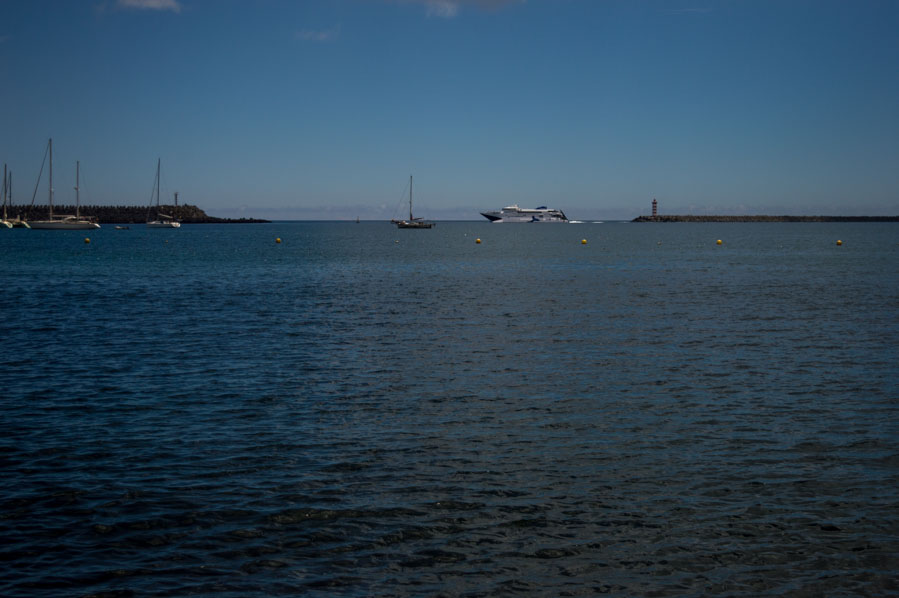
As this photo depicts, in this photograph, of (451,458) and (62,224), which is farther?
(62,224)

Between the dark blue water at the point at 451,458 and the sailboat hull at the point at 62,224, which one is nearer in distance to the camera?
the dark blue water at the point at 451,458

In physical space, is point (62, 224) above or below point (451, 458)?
above

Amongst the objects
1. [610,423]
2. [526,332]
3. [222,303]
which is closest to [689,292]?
[526,332]

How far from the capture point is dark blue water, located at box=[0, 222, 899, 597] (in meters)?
10.1

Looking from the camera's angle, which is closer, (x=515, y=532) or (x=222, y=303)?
(x=515, y=532)

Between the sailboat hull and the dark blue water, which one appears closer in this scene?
the dark blue water

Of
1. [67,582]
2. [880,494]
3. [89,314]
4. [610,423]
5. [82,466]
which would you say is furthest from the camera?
[89,314]

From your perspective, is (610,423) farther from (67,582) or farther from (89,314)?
(89,314)

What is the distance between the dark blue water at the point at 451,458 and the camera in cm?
1009

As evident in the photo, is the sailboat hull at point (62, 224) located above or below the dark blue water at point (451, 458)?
above

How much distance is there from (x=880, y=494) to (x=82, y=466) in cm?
1461

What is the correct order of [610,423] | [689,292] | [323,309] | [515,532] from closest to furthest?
[515,532] < [610,423] < [323,309] < [689,292]

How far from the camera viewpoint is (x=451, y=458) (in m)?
14.6

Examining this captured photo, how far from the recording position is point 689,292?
48719 millimetres
